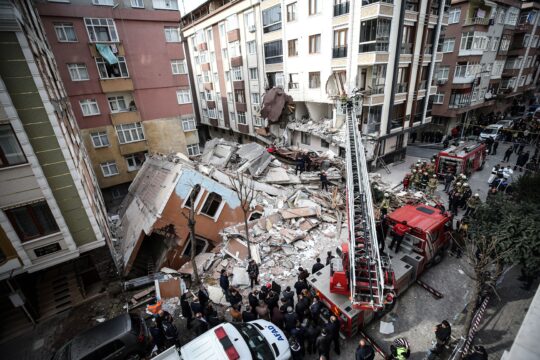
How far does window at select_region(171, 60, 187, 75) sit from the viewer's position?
22516 millimetres

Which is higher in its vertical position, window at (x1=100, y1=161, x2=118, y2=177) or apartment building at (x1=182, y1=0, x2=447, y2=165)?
apartment building at (x1=182, y1=0, x2=447, y2=165)

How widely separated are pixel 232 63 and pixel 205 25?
7892 mm

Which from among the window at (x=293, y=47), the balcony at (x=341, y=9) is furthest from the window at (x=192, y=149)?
the balcony at (x=341, y=9)

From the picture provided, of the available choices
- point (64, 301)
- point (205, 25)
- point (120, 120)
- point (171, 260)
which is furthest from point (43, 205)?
point (205, 25)

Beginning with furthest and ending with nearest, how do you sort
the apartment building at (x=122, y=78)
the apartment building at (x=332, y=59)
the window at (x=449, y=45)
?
the window at (x=449, y=45) < the apartment building at (x=332, y=59) < the apartment building at (x=122, y=78)

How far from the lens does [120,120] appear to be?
2138 centimetres

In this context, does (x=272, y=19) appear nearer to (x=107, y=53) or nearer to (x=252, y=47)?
(x=252, y=47)

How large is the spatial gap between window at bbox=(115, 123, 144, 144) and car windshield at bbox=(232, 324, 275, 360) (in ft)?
66.0

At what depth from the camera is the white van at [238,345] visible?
6.39 metres

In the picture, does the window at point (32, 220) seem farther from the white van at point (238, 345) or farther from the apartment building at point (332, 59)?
the apartment building at point (332, 59)

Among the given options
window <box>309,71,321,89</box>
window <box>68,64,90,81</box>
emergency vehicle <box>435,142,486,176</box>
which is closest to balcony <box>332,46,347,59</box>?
window <box>309,71,321,89</box>

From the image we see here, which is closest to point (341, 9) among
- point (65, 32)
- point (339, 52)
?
point (339, 52)

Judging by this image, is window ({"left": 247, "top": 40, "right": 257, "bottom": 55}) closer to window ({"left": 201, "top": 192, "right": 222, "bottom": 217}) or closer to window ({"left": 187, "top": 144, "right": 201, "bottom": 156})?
window ({"left": 187, "top": 144, "right": 201, "bottom": 156})

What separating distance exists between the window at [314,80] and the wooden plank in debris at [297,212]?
13.9 meters
